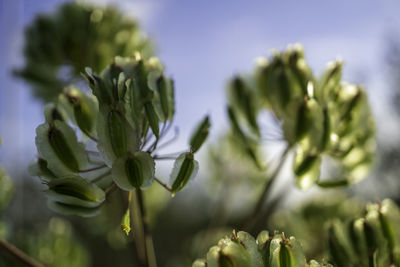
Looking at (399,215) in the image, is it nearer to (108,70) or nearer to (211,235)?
(108,70)

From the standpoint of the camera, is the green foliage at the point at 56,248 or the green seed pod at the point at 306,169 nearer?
the green seed pod at the point at 306,169

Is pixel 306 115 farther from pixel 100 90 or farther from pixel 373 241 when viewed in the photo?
pixel 100 90

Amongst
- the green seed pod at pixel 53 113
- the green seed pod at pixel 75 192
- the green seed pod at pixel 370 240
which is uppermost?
the green seed pod at pixel 53 113

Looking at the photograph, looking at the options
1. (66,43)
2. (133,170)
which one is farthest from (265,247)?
(66,43)

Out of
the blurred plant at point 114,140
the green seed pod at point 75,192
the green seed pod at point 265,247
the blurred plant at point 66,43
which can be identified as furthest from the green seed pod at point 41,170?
the blurred plant at point 66,43

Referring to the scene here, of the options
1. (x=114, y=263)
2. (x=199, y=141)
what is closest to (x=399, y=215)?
(x=199, y=141)

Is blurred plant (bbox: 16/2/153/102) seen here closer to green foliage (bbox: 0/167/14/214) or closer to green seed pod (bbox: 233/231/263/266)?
green foliage (bbox: 0/167/14/214)

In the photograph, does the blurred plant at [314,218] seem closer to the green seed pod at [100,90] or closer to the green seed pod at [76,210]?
the green seed pod at [76,210]
